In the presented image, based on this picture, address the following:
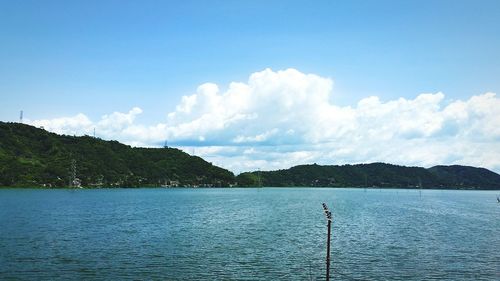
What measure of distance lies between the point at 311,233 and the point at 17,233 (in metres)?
78.4

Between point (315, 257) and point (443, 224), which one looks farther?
point (443, 224)

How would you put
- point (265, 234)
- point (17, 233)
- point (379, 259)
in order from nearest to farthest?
point (379, 259)
point (17, 233)
point (265, 234)

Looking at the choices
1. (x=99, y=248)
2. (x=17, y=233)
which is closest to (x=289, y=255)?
(x=99, y=248)

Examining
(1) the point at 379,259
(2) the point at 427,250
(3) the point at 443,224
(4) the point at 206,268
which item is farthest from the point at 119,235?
(3) the point at 443,224

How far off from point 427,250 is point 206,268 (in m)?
51.7

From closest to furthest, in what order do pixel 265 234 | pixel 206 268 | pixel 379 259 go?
pixel 206 268 → pixel 379 259 → pixel 265 234

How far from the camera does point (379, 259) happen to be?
81.2 m

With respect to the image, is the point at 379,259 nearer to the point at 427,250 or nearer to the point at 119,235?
the point at 427,250

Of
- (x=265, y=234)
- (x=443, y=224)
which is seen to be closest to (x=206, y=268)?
(x=265, y=234)

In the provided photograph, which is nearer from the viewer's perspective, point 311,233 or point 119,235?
point 119,235

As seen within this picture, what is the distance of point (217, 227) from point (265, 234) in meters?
21.5

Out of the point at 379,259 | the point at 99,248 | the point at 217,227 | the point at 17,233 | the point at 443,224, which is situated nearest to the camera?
the point at 379,259

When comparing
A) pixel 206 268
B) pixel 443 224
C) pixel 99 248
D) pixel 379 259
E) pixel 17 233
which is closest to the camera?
pixel 206 268

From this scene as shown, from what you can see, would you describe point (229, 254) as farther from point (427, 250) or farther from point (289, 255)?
point (427, 250)
